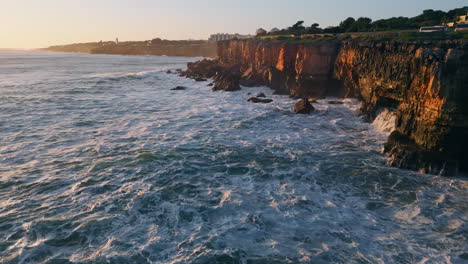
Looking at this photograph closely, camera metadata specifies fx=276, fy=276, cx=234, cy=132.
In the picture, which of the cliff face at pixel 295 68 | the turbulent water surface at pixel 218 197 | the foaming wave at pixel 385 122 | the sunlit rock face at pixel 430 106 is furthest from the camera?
the cliff face at pixel 295 68

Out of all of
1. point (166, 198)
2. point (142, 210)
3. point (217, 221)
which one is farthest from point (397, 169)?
point (142, 210)

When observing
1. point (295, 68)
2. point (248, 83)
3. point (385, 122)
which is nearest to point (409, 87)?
point (385, 122)

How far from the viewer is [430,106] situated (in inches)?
600

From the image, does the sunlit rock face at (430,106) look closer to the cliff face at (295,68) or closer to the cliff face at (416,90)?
the cliff face at (416,90)

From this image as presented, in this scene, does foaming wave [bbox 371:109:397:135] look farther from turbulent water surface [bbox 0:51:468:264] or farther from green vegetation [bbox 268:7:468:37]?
green vegetation [bbox 268:7:468:37]

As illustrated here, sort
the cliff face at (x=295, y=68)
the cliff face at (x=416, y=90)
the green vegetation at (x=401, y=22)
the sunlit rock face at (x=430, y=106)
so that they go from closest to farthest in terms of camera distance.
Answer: the sunlit rock face at (x=430, y=106), the cliff face at (x=416, y=90), the cliff face at (x=295, y=68), the green vegetation at (x=401, y=22)

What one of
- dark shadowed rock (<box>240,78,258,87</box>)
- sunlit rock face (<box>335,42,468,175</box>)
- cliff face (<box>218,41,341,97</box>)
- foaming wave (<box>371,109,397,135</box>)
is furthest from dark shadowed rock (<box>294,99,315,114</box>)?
dark shadowed rock (<box>240,78,258,87</box>)

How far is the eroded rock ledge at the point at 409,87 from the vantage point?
555 inches

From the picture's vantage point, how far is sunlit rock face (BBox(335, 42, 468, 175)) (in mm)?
13930

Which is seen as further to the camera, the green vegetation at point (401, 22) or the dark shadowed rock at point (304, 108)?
the green vegetation at point (401, 22)

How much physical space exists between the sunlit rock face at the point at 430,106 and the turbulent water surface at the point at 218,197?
1.23 m

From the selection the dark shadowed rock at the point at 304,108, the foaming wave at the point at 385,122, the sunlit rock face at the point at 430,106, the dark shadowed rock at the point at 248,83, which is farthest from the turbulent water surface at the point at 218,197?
the dark shadowed rock at the point at 248,83

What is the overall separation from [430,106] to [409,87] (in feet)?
9.04

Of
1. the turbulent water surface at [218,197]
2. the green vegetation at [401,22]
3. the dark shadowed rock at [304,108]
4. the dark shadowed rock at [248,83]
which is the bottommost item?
the turbulent water surface at [218,197]
